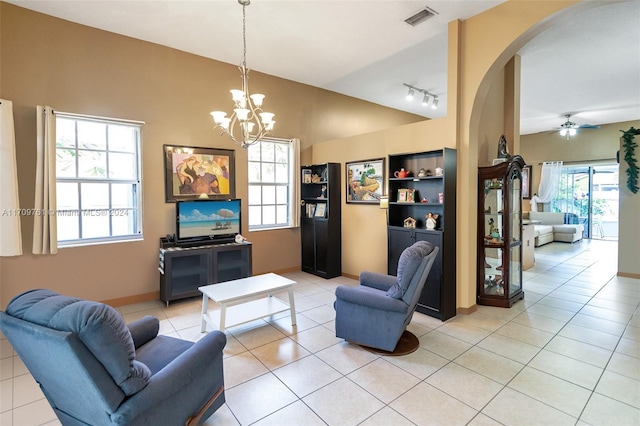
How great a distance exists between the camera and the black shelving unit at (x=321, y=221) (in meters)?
5.24

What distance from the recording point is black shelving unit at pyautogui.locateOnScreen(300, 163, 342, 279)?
5238mm

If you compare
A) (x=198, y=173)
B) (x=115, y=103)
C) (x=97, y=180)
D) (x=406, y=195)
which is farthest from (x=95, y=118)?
(x=406, y=195)

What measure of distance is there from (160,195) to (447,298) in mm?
3973

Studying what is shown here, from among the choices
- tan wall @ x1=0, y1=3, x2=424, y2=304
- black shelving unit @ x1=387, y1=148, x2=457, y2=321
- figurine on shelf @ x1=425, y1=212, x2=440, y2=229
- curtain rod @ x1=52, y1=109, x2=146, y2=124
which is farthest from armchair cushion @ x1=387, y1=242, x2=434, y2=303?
curtain rod @ x1=52, y1=109, x2=146, y2=124

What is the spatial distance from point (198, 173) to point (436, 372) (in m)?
3.95

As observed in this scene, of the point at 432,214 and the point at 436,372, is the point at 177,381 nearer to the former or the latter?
the point at 436,372

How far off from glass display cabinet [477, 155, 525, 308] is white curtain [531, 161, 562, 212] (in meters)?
7.13

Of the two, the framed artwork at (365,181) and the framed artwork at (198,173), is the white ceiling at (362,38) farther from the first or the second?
the framed artwork at (365,181)

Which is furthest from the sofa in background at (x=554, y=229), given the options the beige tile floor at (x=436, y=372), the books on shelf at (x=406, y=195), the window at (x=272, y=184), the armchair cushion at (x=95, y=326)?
the armchair cushion at (x=95, y=326)

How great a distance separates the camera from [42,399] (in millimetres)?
2240

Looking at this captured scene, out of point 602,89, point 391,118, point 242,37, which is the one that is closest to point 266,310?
point 242,37

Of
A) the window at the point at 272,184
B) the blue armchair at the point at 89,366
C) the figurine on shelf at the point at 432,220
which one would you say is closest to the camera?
the blue armchair at the point at 89,366

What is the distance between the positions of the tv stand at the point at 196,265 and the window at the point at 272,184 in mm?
790

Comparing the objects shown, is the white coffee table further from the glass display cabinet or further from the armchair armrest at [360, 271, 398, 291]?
the glass display cabinet
